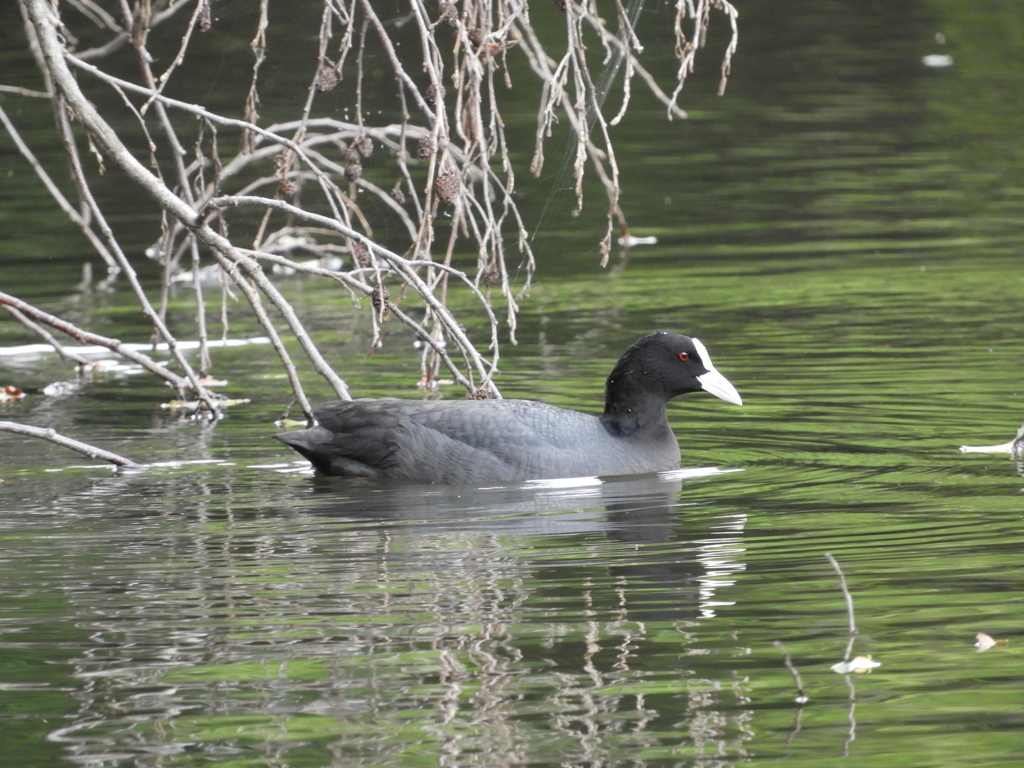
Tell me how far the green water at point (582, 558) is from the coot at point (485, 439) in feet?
0.58

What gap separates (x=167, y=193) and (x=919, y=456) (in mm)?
3511

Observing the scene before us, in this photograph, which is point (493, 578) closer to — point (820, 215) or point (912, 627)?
point (912, 627)

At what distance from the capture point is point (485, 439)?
835 centimetres

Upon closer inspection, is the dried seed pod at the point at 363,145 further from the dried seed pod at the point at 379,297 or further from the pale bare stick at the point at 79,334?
the pale bare stick at the point at 79,334

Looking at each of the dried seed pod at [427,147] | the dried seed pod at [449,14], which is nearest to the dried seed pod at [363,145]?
the dried seed pod at [427,147]

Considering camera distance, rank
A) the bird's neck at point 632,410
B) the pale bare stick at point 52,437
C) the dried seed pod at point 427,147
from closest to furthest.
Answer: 1. the dried seed pod at point 427,147
2. the pale bare stick at point 52,437
3. the bird's neck at point 632,410

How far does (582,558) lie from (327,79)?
2.01 metres

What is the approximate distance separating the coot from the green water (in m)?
0.18

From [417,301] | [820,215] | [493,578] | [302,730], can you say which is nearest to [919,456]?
[493,578]

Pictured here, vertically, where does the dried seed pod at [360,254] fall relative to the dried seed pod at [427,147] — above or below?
below

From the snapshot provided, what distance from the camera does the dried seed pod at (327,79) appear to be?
267 inches

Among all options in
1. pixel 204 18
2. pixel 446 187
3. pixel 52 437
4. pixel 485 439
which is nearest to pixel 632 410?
pixel 485 439

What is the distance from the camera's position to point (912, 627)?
552 cm

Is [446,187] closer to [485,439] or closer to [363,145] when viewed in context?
[363,145]
